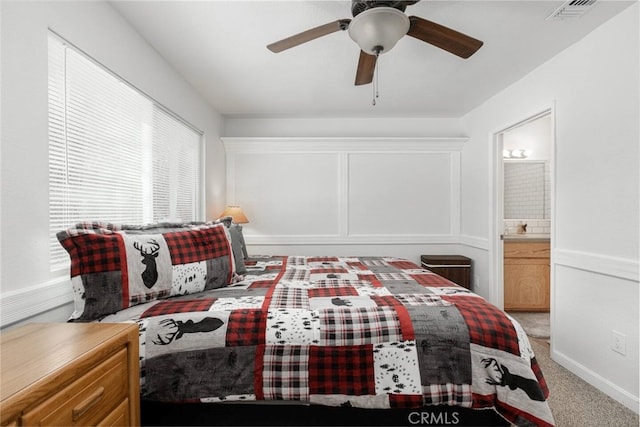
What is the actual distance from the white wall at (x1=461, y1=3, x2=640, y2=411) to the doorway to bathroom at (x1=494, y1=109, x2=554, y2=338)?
39 cm

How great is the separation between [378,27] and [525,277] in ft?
11.5

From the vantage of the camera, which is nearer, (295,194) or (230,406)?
(230,406)

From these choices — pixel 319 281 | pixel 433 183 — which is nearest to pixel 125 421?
pixel 319 281

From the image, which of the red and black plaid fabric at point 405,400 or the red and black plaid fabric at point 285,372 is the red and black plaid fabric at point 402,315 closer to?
the red and black plaid fabric at point 405,400

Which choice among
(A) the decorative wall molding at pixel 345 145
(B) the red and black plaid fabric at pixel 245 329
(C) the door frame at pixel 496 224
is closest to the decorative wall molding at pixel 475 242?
(C) the door frame at pixel 496 224

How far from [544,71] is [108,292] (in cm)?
354

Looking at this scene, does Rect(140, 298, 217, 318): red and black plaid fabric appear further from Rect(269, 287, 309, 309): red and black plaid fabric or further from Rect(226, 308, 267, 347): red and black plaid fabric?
Rect(269, 287, 309, 309): red and black plaid fabric

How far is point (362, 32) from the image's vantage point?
1671 mm

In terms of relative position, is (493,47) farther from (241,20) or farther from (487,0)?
(241,20)

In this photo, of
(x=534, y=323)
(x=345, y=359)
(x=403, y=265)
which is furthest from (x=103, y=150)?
(x=534, y=323)

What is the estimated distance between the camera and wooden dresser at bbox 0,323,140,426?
767mm

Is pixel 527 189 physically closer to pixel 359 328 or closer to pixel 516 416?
pixel 516 416

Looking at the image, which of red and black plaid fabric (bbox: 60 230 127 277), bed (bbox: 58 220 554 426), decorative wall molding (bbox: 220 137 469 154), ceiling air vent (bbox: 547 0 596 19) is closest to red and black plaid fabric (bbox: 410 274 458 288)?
bed (bbox: 58 220 554 426)

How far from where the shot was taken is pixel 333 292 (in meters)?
1.84
